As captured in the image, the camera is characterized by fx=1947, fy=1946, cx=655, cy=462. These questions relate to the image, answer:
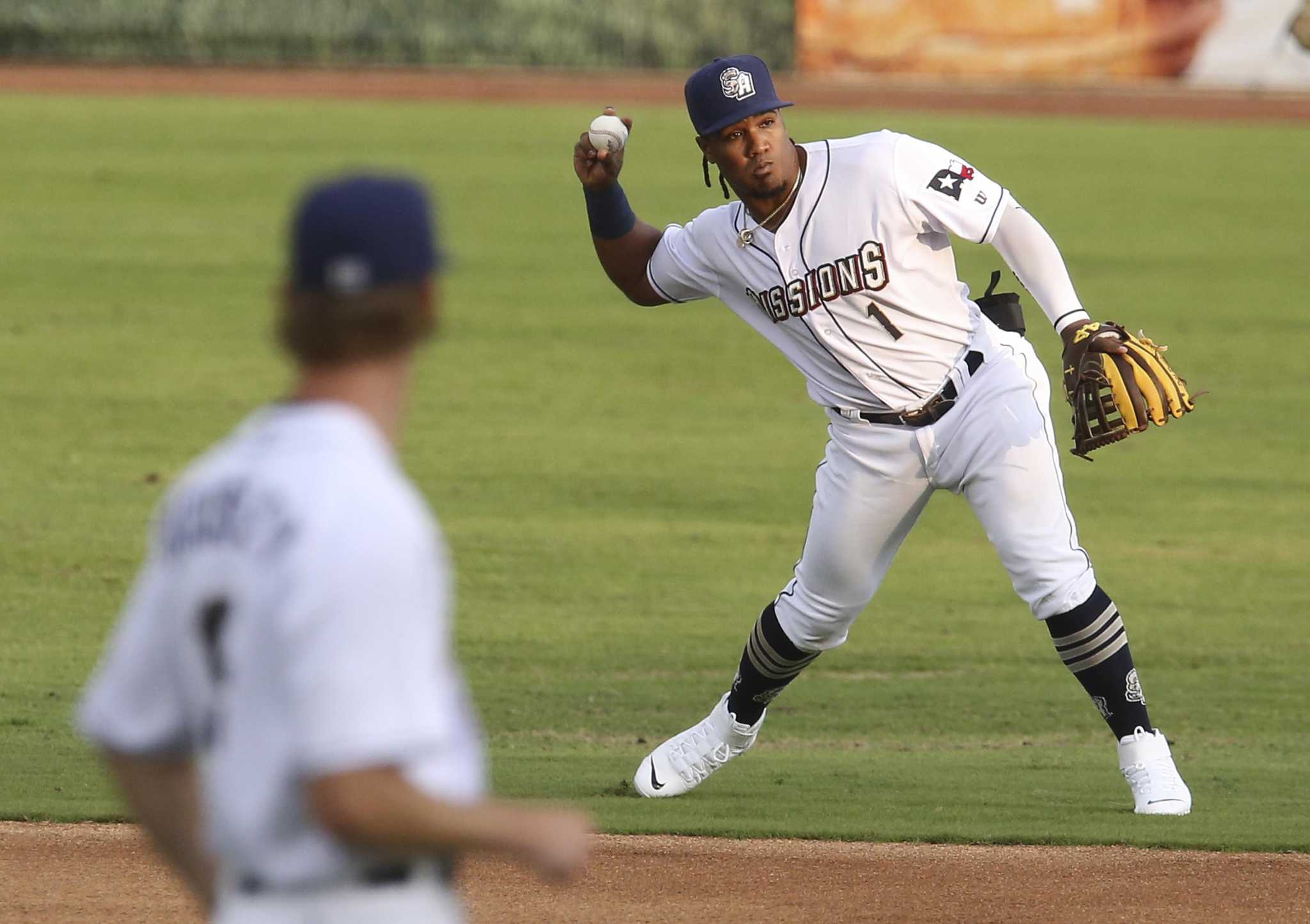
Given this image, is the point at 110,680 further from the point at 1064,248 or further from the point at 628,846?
the point at 1064,248

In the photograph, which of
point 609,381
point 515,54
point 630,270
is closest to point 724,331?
point 609,381

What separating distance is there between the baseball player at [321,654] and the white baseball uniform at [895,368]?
344 cm

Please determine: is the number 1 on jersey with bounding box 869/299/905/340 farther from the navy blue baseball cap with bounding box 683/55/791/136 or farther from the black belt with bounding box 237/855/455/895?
the black belt with bounding box 237/855/455/895

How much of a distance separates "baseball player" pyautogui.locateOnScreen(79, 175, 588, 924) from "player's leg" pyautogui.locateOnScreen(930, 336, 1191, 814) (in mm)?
3405

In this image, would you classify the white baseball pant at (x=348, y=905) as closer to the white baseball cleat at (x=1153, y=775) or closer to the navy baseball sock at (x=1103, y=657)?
the navy baseball sock at (x=1103, y=657)

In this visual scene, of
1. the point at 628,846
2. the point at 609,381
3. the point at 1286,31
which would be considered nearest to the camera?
the point at 628,846

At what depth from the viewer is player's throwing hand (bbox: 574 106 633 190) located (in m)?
5.90

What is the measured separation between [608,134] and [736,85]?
18.8 inches

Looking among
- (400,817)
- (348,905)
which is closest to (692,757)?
(348,905)

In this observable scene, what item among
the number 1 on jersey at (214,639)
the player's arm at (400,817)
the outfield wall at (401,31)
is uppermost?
the number 1 on jersey at (214,639)

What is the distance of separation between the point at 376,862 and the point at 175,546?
0.43m

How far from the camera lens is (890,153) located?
5695 mm

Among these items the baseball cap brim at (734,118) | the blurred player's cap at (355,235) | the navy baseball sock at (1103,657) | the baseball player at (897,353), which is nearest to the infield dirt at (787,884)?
the navy baseball sock at (1103,657)

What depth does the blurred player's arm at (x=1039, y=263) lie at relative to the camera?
18.3 ft
